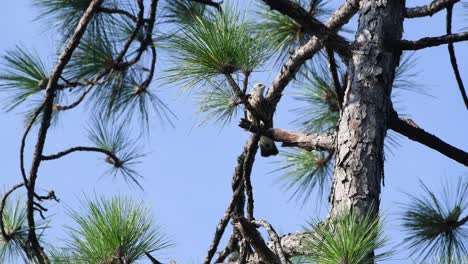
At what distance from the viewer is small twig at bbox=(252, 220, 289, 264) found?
Result: 213cm

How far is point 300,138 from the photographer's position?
3.02 meters

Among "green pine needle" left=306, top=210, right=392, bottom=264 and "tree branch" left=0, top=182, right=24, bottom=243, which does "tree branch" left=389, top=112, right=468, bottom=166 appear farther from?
"tree branch" left=0, top=182, right=24, bottom=243

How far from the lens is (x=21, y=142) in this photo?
287 cm

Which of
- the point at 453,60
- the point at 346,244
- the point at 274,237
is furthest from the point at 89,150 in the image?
the point at 346,244

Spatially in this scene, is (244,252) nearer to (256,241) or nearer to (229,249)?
(256,241)

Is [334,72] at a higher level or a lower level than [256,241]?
higher

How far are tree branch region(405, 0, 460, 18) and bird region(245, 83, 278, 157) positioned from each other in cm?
52

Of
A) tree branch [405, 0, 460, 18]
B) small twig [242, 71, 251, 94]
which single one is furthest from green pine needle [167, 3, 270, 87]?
tree branch [405, 0, 460, 18]

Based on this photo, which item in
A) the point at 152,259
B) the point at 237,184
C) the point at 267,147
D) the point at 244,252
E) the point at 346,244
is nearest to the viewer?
the point at 346,244

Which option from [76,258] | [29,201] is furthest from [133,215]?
[29,201]

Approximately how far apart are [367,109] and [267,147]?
1075 mm

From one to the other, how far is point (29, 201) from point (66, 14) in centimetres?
72

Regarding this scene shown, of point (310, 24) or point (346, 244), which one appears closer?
point (346, 244)

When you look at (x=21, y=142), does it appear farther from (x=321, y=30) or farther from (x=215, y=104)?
(x=321, y=30)
